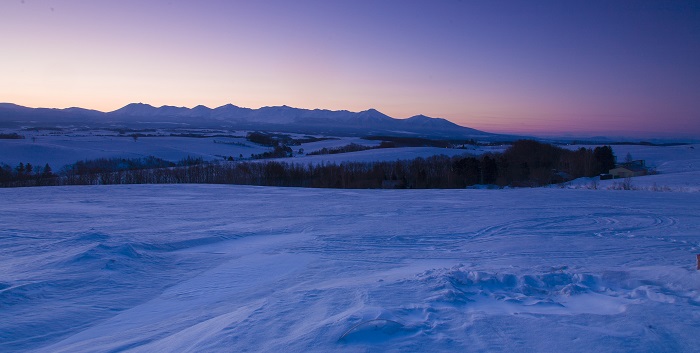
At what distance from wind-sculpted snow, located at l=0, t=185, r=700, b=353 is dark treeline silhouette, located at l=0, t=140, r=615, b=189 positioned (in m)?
21.0

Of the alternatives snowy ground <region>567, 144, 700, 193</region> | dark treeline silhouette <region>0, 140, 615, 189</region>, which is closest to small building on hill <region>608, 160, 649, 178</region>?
snowy ground <region>567, 144, 700, 193</region>

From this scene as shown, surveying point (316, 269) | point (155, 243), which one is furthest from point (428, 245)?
point (155, 243)

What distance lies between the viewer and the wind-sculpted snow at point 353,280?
12.9 ft

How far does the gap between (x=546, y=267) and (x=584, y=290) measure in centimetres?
111

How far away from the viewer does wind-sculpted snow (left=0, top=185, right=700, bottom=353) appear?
Result: 393 cm

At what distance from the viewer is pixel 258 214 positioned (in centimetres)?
1367

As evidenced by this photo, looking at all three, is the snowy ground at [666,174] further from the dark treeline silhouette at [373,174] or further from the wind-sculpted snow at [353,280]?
the wind-sculpted snow at [353,280]

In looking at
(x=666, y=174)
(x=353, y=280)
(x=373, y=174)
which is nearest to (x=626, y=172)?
(x=666, y=174)

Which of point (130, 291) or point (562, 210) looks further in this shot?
point (562, 210)

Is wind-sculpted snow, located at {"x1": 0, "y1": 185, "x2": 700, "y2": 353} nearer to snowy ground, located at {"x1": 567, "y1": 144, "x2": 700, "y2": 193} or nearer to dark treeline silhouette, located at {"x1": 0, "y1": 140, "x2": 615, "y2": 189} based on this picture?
snowy ground, located at {"x1": 567, "y1": 144, "x2": 700, "y2": 193}

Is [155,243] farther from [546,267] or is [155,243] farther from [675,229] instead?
[675,229]

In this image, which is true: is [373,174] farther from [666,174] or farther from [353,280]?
[353,280]

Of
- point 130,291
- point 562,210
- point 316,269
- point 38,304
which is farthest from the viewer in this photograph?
point 562,210

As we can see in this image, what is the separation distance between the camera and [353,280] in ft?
20.2
